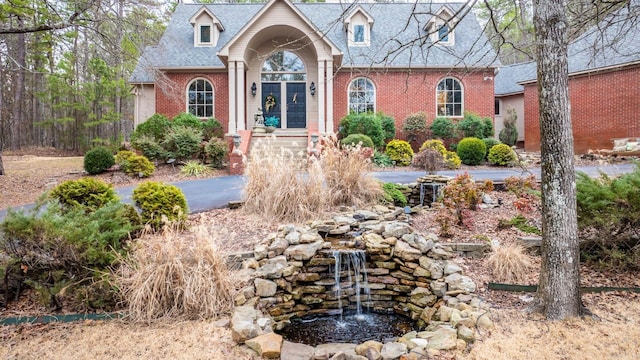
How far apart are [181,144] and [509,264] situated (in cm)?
1086

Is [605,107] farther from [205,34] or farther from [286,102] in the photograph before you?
[205,34]

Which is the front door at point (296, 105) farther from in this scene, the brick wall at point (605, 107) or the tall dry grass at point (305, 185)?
the brick wall at point (605, 107)

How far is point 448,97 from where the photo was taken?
1736cm

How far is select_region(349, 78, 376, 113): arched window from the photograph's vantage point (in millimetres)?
17172

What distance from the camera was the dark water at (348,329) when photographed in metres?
4.32

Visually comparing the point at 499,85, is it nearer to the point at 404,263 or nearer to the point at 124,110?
the point at 404,263

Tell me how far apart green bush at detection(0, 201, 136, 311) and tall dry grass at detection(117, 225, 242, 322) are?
0.81 ft

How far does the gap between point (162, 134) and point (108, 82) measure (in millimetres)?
10802

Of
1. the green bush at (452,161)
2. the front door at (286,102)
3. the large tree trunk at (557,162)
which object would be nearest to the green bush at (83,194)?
the large tree trunk at (557,162)

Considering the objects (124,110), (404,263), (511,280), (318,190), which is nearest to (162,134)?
(318,190)

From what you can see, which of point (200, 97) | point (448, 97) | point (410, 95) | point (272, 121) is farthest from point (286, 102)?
point (448, 97)

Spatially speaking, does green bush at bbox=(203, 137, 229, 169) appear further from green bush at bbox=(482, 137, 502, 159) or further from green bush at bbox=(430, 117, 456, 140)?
green bush at bbox=(482, 137, 502, 159)

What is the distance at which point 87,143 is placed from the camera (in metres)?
25.5

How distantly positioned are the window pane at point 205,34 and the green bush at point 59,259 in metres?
15.2
